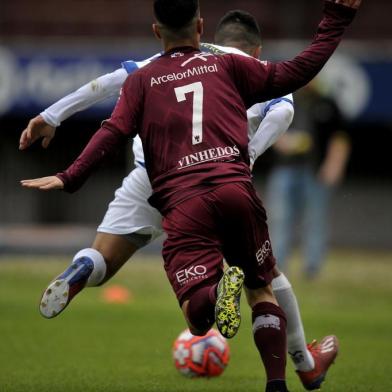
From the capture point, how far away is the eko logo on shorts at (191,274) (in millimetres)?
5266

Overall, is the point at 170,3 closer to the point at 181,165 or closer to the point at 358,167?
the point at 181,165

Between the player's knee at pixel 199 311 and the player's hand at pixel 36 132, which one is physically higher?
the player's hand at pixel 36 132

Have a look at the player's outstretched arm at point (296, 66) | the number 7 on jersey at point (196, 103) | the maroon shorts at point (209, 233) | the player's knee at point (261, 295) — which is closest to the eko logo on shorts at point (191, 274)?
the maroon shorts at point (209, 233)

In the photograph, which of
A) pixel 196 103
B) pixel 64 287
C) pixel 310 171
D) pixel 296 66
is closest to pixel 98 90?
pixel 196 103

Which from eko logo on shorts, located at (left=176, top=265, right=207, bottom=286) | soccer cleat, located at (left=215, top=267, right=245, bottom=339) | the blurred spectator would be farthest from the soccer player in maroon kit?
the blurred spectator

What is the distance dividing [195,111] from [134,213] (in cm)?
130

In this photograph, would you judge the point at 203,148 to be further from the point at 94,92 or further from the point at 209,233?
the point at 94,92

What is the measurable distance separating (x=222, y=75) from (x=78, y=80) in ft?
40.7

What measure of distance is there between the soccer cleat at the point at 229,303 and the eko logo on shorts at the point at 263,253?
407 mm

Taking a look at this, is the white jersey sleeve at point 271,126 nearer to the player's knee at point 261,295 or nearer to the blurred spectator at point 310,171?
the player's knee at point 261,295

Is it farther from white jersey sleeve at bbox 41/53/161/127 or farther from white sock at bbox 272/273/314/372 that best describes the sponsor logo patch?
white jersey sleeve at bbox 41/53/161/127

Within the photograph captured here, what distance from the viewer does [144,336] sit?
30.3ft

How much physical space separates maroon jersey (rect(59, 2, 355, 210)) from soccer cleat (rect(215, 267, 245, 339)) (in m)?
0.51

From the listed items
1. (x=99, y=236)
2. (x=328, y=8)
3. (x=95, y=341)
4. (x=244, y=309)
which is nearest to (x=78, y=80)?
(x=244, y=309)
